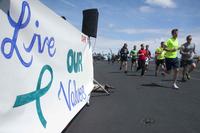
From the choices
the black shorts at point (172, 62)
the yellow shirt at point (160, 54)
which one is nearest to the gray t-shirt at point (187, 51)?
the black shorts at point (172, 62)

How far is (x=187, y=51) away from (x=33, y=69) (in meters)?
12.7

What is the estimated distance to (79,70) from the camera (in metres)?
7.21

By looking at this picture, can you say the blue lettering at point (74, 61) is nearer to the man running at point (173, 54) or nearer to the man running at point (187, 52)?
the man running at point (173, 54)

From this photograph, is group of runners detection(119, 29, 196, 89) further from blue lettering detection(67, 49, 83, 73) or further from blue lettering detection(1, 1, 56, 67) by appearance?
blue lettering detection(1, 1, 56, 67)

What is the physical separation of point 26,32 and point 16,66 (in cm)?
43

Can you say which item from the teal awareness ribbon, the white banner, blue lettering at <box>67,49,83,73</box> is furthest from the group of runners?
the teal awareness ribbon

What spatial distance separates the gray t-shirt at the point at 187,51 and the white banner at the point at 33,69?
10414 millimetres

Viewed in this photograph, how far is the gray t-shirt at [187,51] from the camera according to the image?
1565 centimetres

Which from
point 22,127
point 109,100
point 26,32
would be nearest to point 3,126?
point 22,127

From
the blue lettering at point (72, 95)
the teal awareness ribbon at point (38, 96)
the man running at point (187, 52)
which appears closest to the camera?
the teal awareness ribbon at point (38, 96)

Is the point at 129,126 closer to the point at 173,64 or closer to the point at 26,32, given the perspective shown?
the point at 26,32

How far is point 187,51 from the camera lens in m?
15.8

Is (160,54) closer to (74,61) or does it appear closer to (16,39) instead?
(74,61)

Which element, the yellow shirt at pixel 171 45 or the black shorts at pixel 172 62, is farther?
the black shorts at pixel 172 62
